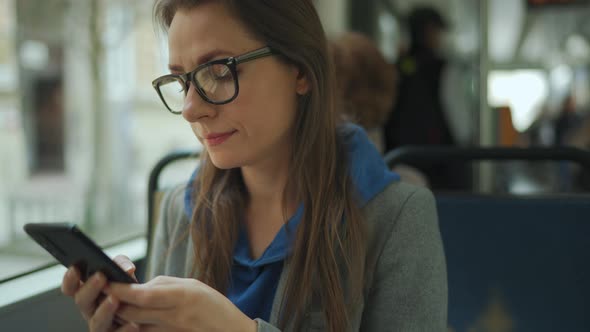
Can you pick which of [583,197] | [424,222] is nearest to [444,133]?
[583,197]

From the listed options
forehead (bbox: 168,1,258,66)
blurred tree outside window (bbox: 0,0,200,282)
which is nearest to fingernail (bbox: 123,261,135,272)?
forehead (bbox: 168,1,258,66)

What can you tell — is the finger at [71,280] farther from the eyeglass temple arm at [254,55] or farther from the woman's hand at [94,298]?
the eyeglass temple arm at [254,55]

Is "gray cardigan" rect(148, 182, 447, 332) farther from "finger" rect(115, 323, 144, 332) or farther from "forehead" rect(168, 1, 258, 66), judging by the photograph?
"forehead" rect(168, 1, 258, 66)

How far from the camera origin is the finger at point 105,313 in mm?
693

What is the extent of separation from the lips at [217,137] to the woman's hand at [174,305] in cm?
27

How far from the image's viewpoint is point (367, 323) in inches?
39.8

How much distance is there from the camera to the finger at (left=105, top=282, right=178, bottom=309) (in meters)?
0.68

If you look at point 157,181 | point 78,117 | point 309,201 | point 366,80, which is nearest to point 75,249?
point 309,201

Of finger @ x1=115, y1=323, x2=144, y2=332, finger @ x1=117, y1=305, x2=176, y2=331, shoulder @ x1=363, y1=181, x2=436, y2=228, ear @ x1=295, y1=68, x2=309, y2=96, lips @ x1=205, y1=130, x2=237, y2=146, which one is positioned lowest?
finger @ x1=115, y1=323, x2=144, y2=332

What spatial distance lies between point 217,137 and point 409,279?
414 millimetres

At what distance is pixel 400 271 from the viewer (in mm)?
973

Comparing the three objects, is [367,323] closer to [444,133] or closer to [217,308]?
[217,308]

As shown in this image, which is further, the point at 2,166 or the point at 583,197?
the point at 2,166

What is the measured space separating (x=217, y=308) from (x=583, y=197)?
1.04 metres
